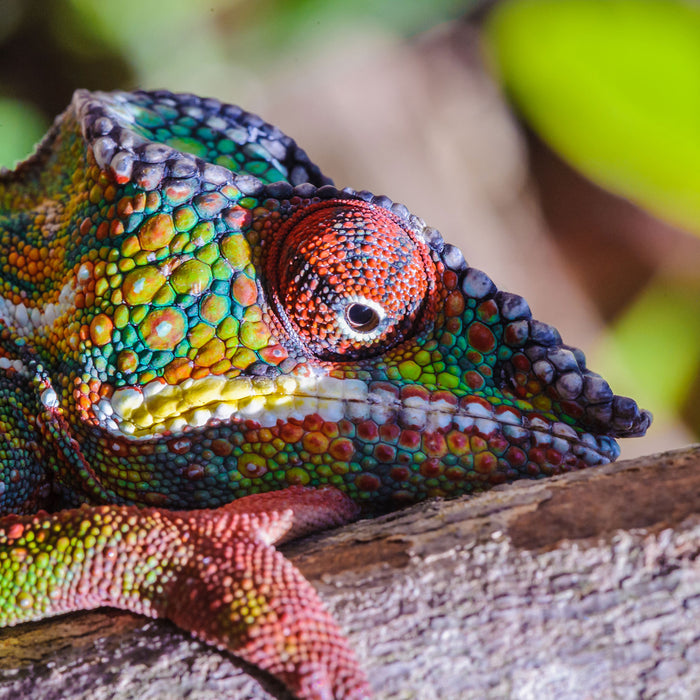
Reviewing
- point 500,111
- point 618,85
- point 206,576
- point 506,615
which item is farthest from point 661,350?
point 206,576

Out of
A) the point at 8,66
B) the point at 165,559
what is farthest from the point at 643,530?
the point at 8,66

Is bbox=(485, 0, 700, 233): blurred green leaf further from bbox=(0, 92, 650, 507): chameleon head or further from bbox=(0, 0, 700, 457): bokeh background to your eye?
bbox=(0, 92, 650, 507): chameleon head

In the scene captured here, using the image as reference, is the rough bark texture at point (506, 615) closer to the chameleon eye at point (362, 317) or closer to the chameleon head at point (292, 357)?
the chameleon head at point (292, 357)

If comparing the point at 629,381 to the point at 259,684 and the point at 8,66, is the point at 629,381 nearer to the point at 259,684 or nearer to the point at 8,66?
the point at 259,684

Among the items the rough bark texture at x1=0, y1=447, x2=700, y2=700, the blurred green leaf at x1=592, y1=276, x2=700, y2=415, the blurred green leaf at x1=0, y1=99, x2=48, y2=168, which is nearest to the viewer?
the rough bark texture at x1=0, y1=447, x2=700, y2=700

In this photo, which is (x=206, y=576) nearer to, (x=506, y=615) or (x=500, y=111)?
(x=506, y=615)

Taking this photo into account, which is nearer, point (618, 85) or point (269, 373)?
point (269, 373)

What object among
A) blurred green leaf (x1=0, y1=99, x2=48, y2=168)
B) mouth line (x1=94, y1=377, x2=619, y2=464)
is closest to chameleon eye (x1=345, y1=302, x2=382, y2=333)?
mouth line (x1=94, y1=377, x2=619, y2=464)
